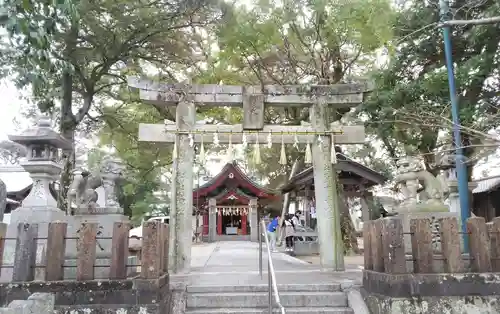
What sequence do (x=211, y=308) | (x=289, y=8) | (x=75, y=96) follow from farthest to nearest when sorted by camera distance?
(x=75, y=96) < (x=289, y=8) < (x=211, y=308)

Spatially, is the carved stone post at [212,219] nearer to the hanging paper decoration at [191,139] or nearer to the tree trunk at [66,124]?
the tree trunk at [66,124]

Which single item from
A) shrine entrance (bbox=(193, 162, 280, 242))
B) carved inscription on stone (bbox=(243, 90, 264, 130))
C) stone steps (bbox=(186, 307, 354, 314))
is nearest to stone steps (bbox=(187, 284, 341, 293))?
stone steps (bbox=(186, 307, 354, 314))

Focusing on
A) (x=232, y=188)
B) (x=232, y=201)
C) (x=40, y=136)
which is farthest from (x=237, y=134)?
(x=232, y=201)

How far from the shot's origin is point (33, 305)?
4.27m

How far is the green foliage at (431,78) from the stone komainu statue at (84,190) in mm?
7841

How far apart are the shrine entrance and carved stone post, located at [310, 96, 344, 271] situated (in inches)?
597

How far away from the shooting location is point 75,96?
1722 cm

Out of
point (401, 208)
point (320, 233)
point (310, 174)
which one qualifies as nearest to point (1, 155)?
point (310, 174)

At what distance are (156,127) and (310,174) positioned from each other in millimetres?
9028

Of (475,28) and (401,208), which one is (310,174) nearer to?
(475,28)

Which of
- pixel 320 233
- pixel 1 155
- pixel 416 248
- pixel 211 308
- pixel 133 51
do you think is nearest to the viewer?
pixel 416 248

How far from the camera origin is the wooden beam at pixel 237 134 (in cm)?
834

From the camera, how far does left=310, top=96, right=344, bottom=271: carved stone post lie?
8.10 metres

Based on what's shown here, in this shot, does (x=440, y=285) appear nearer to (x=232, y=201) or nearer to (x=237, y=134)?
(x=237, y=134)
